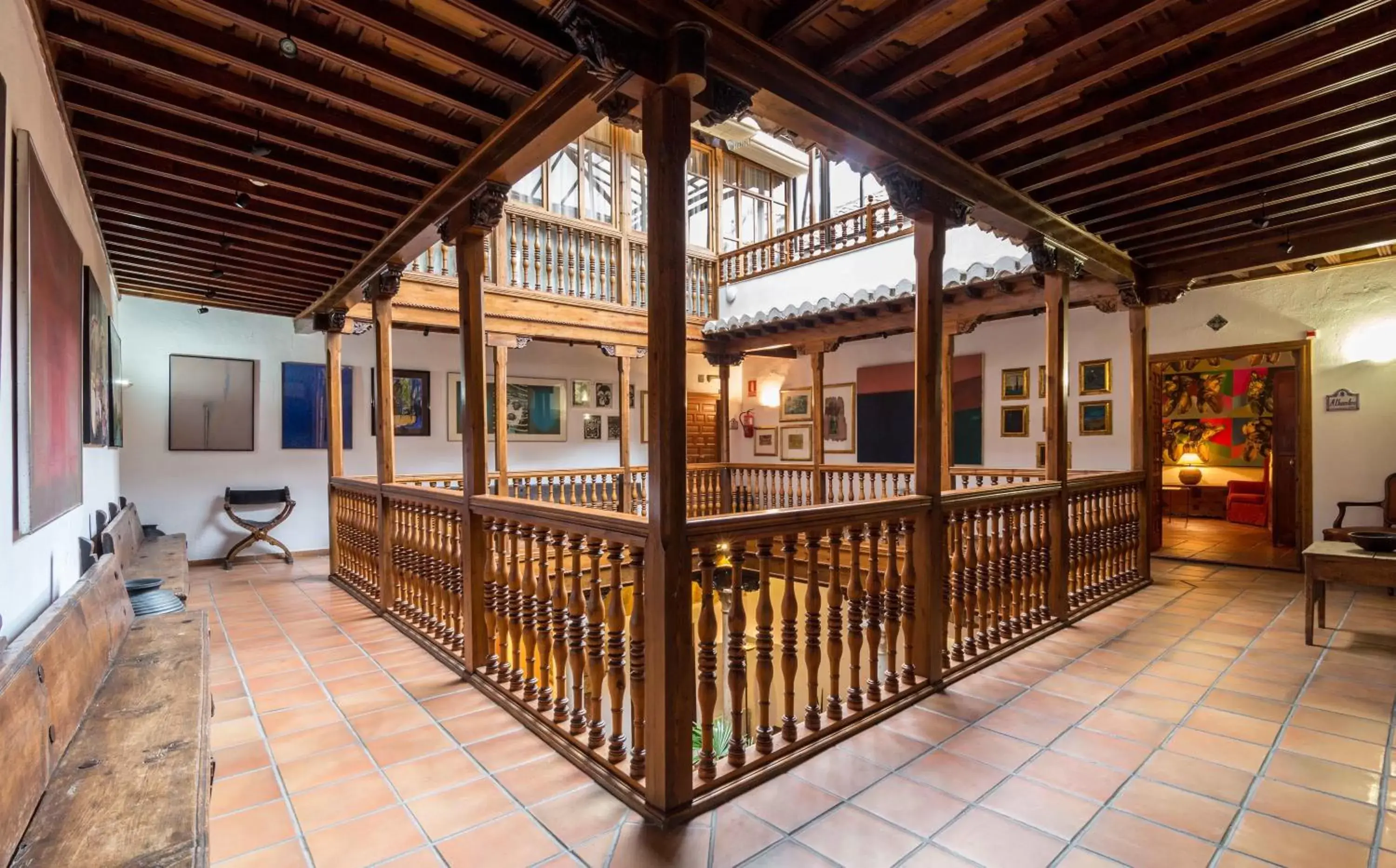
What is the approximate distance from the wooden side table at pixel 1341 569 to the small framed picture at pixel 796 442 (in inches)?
252

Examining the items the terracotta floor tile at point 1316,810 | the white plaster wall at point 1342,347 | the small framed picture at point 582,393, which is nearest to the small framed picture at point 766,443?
the small framed picture at point 582,393

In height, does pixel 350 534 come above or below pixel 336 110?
below

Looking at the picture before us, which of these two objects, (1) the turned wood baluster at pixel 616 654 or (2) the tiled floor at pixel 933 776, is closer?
(2) the tiled floor at pixel 933 776

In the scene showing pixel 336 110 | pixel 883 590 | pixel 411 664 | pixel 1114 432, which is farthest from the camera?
pixel 1114 432

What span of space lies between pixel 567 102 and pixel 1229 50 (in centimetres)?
268

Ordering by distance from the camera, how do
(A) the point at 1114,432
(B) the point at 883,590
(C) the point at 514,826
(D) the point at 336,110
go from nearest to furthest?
(C) the point at 514,826, (D) the point at 336,110, (B) the point at 883,590, (A) the point at 1114,432

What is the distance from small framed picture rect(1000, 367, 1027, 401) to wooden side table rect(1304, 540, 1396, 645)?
12.4 ft

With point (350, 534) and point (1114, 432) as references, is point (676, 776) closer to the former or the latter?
point (350, 534)

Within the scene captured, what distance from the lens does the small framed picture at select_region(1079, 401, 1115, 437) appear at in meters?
6.98

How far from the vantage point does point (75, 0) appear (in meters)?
2.13

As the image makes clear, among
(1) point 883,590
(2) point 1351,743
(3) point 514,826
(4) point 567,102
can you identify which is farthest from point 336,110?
(2) point 1351,743

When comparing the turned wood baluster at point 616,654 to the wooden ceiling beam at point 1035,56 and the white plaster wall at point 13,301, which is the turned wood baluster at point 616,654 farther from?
the wooden ceiling beam at point 1035,56

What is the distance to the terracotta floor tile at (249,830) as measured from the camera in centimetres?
200

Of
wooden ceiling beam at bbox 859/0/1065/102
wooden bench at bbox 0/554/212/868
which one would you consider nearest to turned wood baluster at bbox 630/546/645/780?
wooden bench at bbox 0/554/212/868
